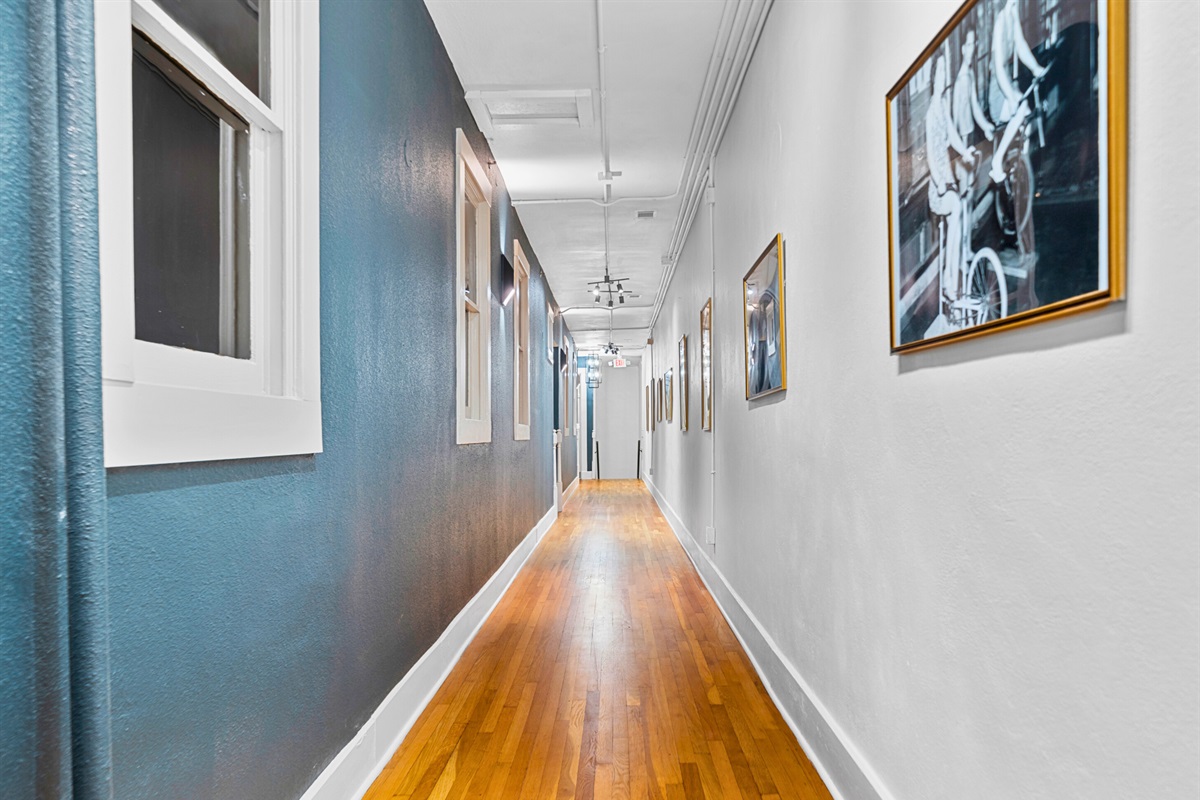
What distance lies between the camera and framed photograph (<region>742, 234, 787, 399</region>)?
293 centimetres

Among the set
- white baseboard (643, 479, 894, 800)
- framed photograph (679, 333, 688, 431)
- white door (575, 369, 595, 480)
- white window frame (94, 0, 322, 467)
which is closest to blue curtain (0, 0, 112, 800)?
white window frame (94, 0, 322, 467)

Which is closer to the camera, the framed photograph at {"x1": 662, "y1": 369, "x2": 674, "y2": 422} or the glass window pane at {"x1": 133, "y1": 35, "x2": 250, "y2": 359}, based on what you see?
the glass window pane at {"x1": 133, "y1": 35, "x2": 250, "y2": 359}

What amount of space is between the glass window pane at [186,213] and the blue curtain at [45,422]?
450 mm

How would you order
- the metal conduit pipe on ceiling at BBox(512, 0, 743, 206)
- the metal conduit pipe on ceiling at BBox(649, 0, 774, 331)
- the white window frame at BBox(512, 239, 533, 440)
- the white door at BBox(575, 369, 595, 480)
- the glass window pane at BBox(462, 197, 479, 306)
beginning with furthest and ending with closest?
the white door at BBox(575, 369, 595, 480)
the white window frame at BBox(512, 239, 533, 440)
the glass window pane at BBox(462, 197, 479, 306)
the metal conduit pipe on ceiling at BBox(512, 0, 743, 206)
the metal conduit pipe on ceiling at BBox(649, 0, 774, 331)

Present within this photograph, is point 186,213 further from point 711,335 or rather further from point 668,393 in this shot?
point 668,393

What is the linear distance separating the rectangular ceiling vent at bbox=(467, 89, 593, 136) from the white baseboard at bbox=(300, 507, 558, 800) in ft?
8.91

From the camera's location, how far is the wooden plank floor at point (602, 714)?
7.38 ft

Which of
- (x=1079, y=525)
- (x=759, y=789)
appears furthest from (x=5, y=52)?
(x=759, y=789)

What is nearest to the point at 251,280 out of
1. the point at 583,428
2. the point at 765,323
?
the point at 765,323

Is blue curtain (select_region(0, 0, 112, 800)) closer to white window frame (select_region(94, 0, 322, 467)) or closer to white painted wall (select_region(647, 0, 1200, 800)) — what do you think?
white window frame (select_region(94, 0, 322, 467))

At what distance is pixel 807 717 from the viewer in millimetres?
2482

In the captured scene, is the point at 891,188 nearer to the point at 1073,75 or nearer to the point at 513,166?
the point at 1073,75

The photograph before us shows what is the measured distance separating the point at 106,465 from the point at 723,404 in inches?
155

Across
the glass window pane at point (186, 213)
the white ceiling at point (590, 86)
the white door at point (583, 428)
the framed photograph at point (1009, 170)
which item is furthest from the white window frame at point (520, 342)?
the white door at point (583, 428)
